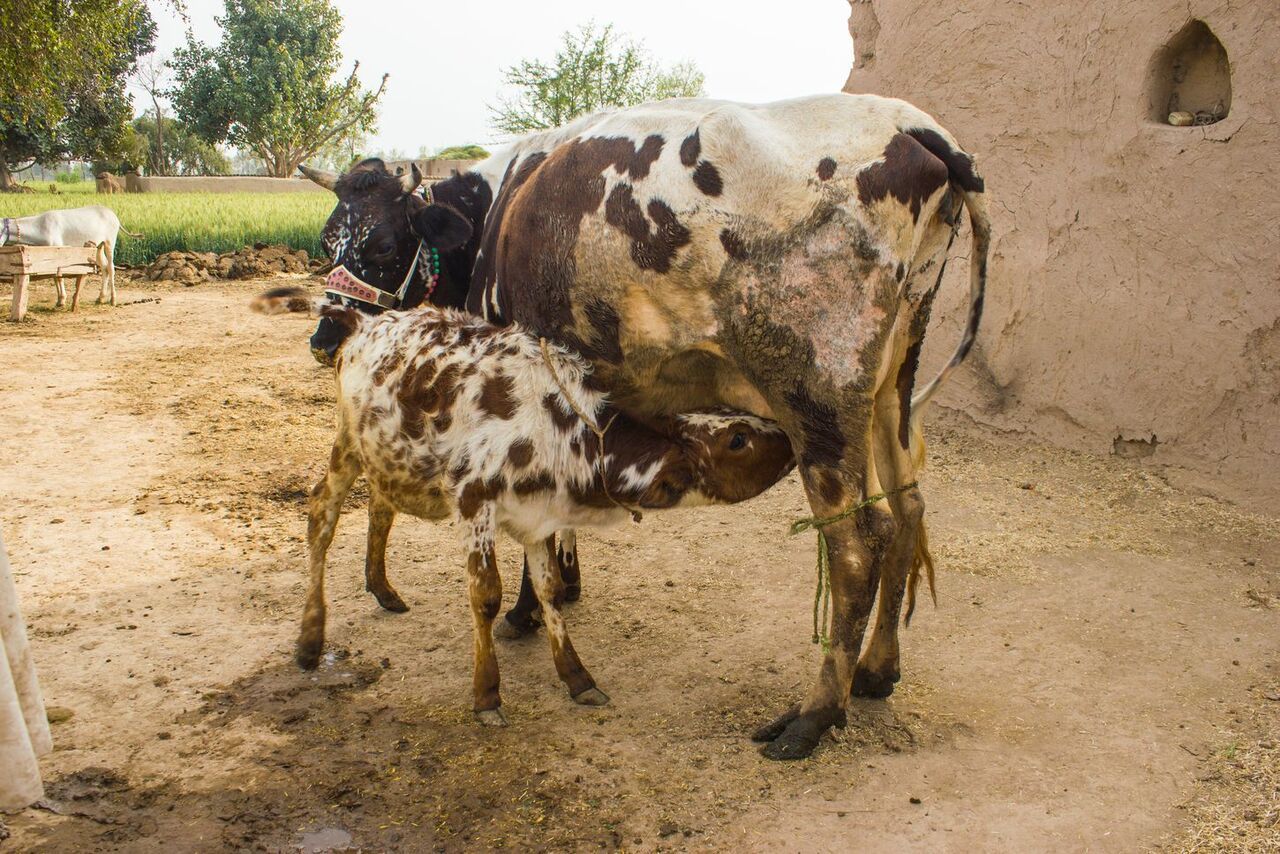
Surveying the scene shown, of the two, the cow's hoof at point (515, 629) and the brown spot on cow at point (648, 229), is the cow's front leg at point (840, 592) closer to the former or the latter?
the brown spot on cow at point (648, 229)

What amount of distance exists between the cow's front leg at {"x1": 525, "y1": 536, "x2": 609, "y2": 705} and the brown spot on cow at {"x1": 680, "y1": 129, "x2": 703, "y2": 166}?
1.52m

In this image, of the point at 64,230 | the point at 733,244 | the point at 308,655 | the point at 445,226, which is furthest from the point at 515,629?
the point at 64,230

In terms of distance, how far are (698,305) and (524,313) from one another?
0.89 metres

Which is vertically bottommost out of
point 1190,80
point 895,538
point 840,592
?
point 840,592

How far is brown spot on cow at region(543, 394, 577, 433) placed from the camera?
143 inches

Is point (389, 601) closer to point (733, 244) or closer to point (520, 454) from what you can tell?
point (520, 454)

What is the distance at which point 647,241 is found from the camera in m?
3.46

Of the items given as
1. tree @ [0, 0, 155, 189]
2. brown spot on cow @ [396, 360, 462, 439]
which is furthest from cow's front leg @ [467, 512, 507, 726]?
tree @ [0, 0, 155, 189]

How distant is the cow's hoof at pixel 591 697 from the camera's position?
150 inches

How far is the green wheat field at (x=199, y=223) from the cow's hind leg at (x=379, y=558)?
15.3 metres

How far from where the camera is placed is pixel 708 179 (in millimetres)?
3379

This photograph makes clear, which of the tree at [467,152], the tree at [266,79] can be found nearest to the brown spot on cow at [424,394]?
the tree at [467,152]

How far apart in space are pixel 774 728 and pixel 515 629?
1399 millimetres

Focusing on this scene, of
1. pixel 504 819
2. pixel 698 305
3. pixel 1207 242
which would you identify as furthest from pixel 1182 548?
pixel 504 819
